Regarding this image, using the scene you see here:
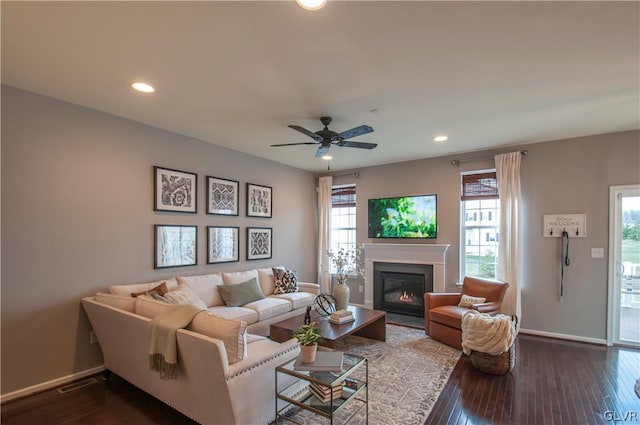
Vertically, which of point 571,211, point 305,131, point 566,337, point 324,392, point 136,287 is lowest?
point 566,337

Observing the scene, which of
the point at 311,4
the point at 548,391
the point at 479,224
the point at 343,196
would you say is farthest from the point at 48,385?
the point at 479,224

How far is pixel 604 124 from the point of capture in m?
3.84

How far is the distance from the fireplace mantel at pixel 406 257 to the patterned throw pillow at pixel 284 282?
1.56 meters

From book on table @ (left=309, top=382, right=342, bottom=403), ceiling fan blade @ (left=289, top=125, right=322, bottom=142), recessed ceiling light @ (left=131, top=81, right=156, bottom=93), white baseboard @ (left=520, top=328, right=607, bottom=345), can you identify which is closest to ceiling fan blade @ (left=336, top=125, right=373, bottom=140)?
ceiling fan blade @ (left=289, top=125, right=322, bottom=142)

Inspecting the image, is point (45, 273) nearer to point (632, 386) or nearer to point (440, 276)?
point (440, 276)

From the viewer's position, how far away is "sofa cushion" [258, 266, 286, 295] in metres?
4.99

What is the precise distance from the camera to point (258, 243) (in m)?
5.33

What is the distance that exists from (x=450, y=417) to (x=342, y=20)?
3.04 m

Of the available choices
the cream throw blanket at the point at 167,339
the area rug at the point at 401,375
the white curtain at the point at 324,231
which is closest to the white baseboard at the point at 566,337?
the area rug at the point at 401,375

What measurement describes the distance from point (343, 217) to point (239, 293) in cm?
299

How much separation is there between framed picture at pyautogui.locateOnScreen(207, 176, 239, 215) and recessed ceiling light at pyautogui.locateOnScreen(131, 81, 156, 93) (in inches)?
69.3

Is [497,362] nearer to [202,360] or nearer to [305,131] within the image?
[202,360]

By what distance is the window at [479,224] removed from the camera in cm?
497

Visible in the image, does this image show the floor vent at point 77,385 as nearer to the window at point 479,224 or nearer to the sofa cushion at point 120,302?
the sofa cushion at point 120,302
